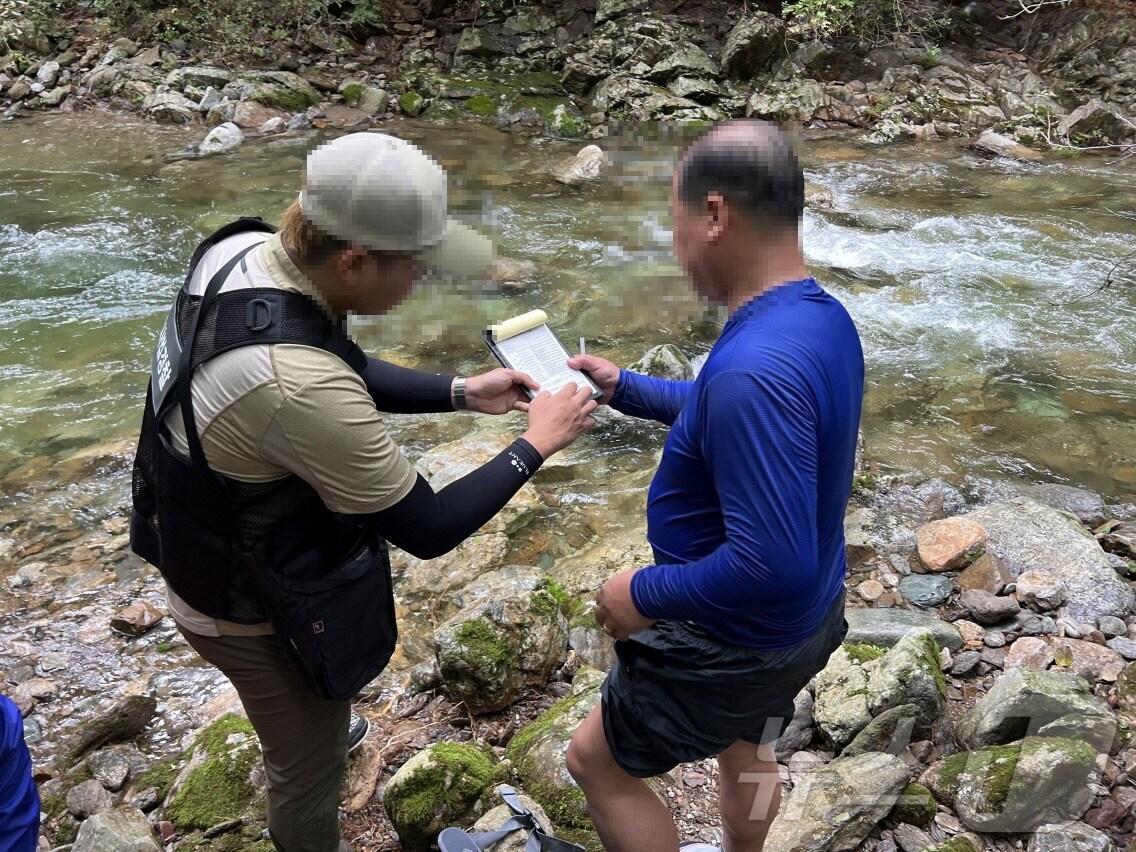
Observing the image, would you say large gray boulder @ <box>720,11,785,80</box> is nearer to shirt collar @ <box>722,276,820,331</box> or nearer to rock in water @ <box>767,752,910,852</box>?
rock in water @ <box>767,752,910,852</box>

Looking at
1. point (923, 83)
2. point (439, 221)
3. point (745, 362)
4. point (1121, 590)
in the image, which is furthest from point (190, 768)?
point (923, 83)

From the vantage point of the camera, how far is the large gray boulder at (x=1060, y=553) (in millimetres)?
3611

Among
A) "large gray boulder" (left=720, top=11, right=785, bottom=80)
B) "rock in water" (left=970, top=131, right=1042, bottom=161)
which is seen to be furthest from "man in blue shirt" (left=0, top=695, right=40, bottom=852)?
"large gray boulder" (left=720, top=11, right=785, bottom=80)

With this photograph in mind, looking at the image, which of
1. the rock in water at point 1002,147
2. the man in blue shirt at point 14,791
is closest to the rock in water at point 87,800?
the man in blue shirt at point 14,791

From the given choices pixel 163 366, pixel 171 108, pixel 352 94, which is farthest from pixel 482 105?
pixel 163 366

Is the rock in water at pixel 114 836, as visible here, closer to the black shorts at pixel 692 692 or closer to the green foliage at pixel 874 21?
the black shorts at pixel 692 692

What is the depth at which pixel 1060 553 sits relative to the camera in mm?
3943

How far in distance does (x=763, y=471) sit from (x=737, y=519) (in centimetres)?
10

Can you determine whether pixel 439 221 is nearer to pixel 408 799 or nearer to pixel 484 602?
pixel 408 799

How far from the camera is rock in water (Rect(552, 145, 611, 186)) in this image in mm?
9305

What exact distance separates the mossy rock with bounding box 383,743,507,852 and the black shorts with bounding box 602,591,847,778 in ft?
2.63

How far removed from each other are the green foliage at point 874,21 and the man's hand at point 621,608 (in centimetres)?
1259

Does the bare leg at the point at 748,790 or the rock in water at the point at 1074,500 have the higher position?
the bare leg at the point at 748,790

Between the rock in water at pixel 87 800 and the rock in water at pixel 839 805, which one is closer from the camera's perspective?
the rock in water at pixel 839 805
